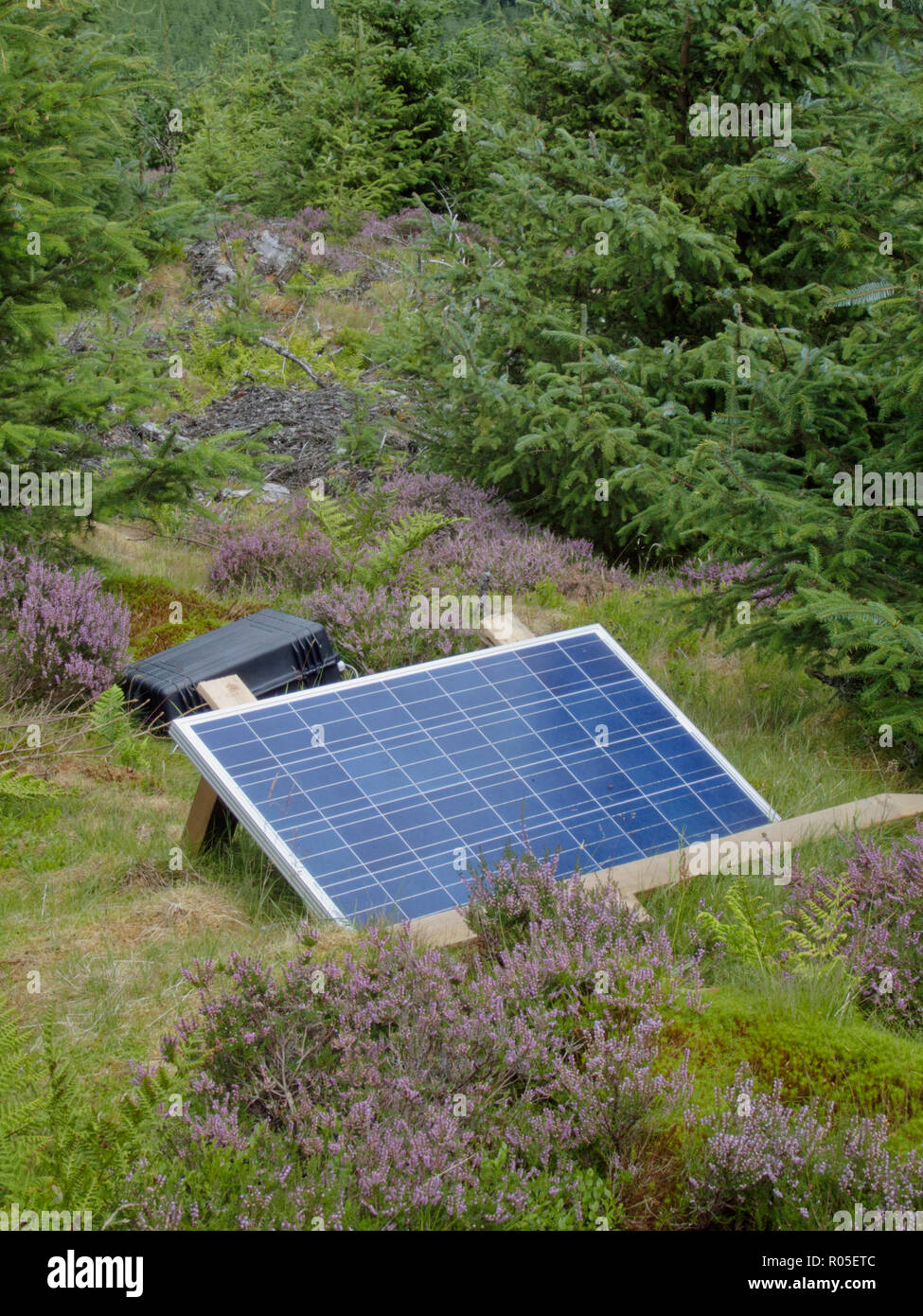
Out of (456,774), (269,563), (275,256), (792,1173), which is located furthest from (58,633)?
(275,256)

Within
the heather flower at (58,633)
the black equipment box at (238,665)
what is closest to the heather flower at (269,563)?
the black equipment box at (238,665)

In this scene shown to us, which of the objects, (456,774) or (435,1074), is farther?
(456,774)

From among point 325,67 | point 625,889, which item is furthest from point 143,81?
point 325,67

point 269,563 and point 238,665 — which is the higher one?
point 238,665

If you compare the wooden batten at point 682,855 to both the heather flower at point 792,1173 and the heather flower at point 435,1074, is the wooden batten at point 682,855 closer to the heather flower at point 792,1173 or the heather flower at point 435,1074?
the heather flower at point 435,1074

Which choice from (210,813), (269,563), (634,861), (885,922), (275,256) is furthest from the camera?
(275,256)

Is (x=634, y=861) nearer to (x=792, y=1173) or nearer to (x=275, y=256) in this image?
(x=792, y=1173)
